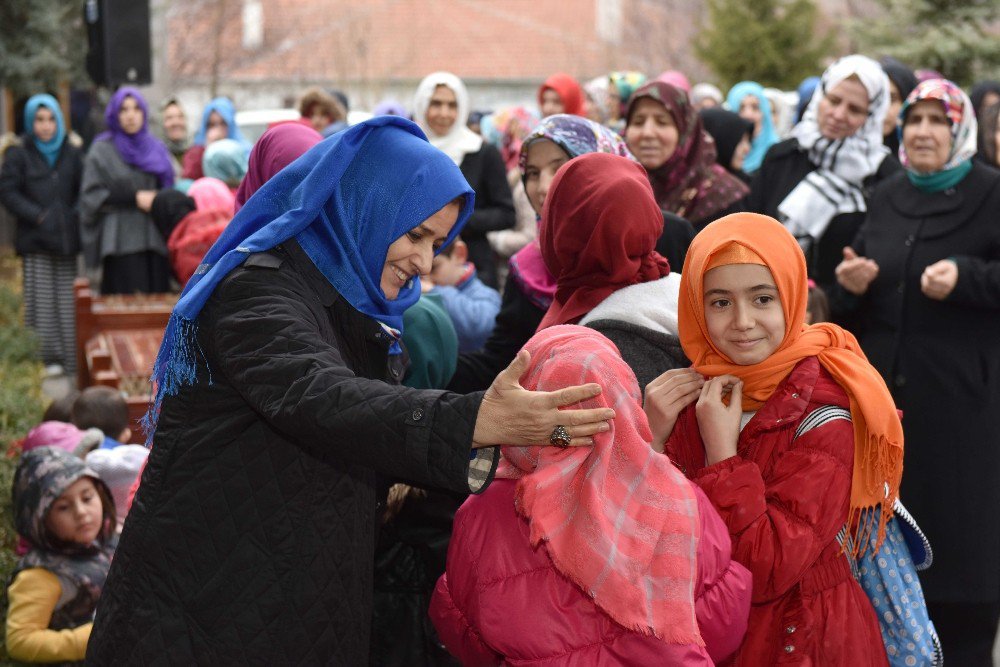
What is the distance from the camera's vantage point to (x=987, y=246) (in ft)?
15.0

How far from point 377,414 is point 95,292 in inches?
373

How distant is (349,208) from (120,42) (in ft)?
30.4

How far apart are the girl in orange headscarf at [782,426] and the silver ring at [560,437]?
2.34ft

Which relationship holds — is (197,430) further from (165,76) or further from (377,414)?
(165,76)

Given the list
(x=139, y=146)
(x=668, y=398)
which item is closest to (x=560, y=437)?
(x=668, y=398)

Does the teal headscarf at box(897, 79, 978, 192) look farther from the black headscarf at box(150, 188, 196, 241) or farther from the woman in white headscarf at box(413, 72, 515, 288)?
the black headscarf at box(150, 188, 196, 241)

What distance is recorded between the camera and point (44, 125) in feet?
34.2

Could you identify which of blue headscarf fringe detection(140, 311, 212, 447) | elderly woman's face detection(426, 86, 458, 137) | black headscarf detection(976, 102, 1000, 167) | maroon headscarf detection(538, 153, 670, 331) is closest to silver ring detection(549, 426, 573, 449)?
blue headscarf fringe detection(140, 311, 212, 447)

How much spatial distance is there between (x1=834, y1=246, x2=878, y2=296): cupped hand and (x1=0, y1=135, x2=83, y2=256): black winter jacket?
762 cm

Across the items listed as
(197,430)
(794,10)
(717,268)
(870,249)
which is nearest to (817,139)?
(870,249)

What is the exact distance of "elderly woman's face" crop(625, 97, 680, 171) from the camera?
16.2 feet

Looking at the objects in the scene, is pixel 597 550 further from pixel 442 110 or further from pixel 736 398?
pixel 442 110

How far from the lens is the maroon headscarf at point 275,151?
3.75 m

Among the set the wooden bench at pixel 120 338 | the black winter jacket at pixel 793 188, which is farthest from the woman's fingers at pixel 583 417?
the wooden bench at pixel 120 338
